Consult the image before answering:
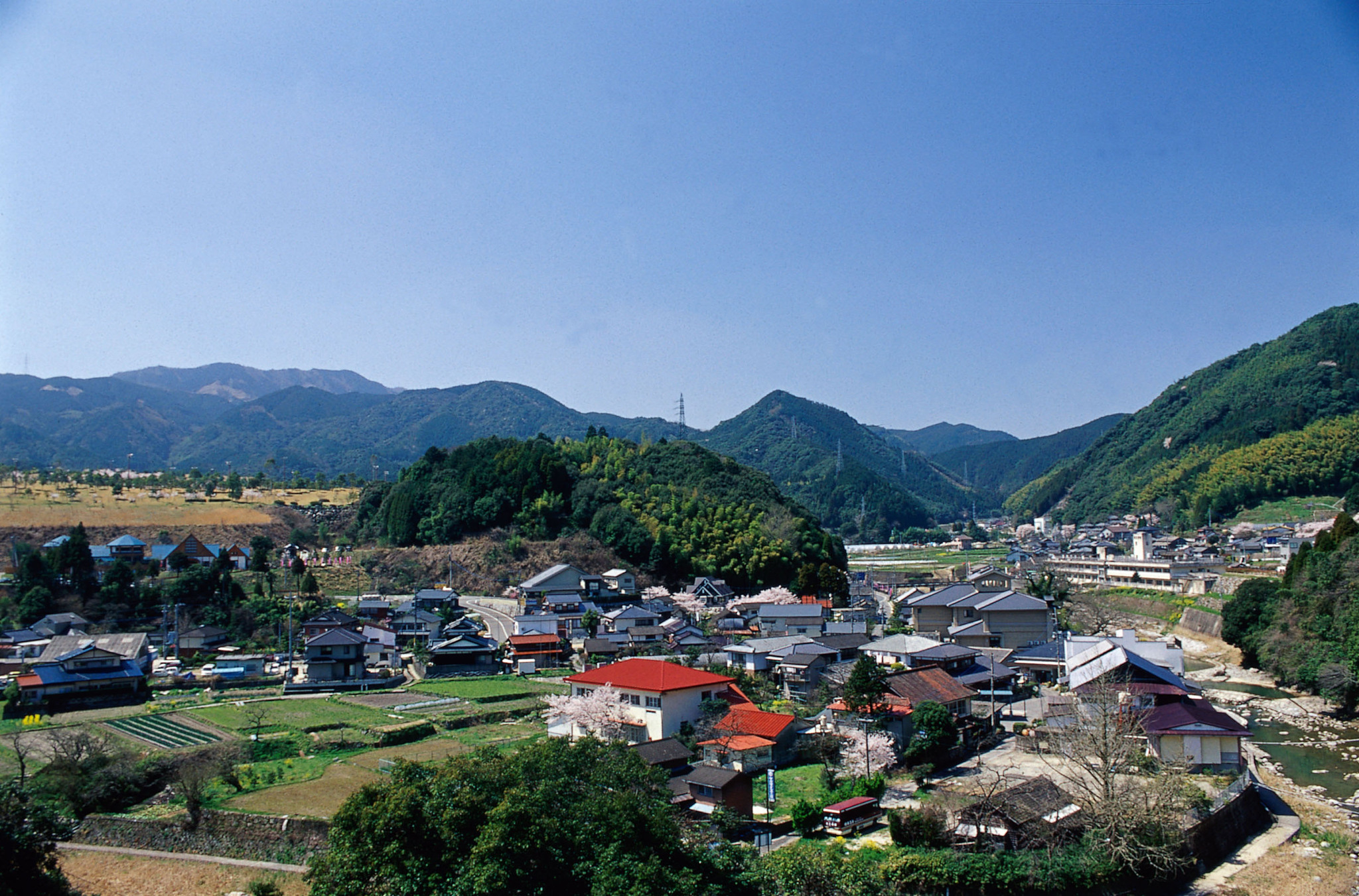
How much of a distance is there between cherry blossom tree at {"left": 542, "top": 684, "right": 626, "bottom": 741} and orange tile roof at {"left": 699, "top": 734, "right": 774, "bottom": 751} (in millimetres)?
2091

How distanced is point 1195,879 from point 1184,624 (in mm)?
30526

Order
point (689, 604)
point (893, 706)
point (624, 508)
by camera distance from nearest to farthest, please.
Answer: point (893, 706)
point (689, 604)
point (624, 508)

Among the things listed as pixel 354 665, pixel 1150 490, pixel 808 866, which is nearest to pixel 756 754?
pixel 808 866

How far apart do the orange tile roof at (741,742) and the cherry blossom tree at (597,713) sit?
2091mm

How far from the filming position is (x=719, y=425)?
185 m

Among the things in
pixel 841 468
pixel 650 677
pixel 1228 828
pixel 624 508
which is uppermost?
pixel 841 468

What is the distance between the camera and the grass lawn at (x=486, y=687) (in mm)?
24828

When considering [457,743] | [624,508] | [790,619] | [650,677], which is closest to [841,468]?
[624,508]

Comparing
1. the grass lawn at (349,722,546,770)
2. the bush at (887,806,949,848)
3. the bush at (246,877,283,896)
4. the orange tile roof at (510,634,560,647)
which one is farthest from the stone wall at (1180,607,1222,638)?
the bush at (246,877,283,896)

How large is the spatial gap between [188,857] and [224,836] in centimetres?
57

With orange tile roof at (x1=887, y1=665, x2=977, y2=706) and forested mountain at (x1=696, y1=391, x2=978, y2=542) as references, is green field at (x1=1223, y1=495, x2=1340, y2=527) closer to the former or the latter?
forested mountain at (x1=696, y1=391, x2=978, y2=542)

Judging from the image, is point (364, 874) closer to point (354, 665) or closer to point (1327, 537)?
point (354, 665)

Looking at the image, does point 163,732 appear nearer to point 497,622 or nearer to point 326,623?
point 326,623

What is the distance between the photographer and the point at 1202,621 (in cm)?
3728
